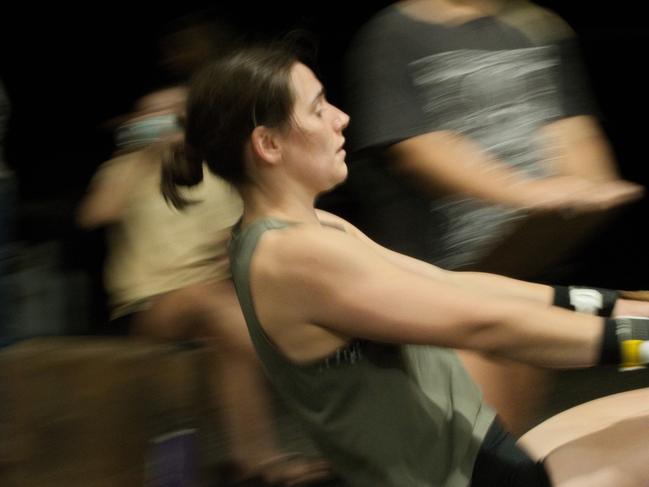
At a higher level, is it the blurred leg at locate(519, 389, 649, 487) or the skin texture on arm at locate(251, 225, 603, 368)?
the skin texture on arm at locate(251, 225, 603, 368)

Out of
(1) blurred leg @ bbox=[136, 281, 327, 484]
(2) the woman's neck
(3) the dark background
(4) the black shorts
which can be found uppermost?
(2) the woman's neck

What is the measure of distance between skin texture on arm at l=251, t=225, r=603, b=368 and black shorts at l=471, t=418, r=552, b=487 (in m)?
0.19

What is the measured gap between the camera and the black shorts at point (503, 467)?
1.80 meters

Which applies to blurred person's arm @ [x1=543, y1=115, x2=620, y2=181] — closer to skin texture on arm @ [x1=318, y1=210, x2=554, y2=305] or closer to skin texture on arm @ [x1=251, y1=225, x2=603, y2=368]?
skin texture on arm @ [x1=318, y1=210, x2=554, y2=305]

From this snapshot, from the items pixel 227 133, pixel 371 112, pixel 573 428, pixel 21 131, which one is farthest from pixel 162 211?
pixel 21 131

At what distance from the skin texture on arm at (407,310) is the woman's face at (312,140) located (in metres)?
0.16

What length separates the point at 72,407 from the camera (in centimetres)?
268

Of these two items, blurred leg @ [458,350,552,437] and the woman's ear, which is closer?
the woman's ear

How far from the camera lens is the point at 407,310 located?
1681 mm

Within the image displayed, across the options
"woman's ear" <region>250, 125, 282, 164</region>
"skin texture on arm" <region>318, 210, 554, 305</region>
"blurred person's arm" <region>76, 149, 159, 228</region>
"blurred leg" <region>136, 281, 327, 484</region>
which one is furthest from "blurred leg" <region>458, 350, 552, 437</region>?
"blurred person's arm" <region>76, 149, 159, 228</region>

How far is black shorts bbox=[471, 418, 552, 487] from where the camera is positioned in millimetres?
1799

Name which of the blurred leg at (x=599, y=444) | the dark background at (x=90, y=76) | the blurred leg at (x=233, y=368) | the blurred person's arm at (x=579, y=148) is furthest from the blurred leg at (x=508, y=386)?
the dark background at (x=90, y=76)

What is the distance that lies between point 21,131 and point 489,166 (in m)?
4.20

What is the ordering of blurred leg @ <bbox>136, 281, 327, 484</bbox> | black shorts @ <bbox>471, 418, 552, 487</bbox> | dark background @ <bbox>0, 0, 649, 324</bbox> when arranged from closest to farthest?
black shorts @ <bbox>471, 418, 552, 487</bbox> → blurred leg @ <bbox>136, 281, 327, 484</bbox> → dark background @ <bbox>0, 0, 649, 324</bbox>
